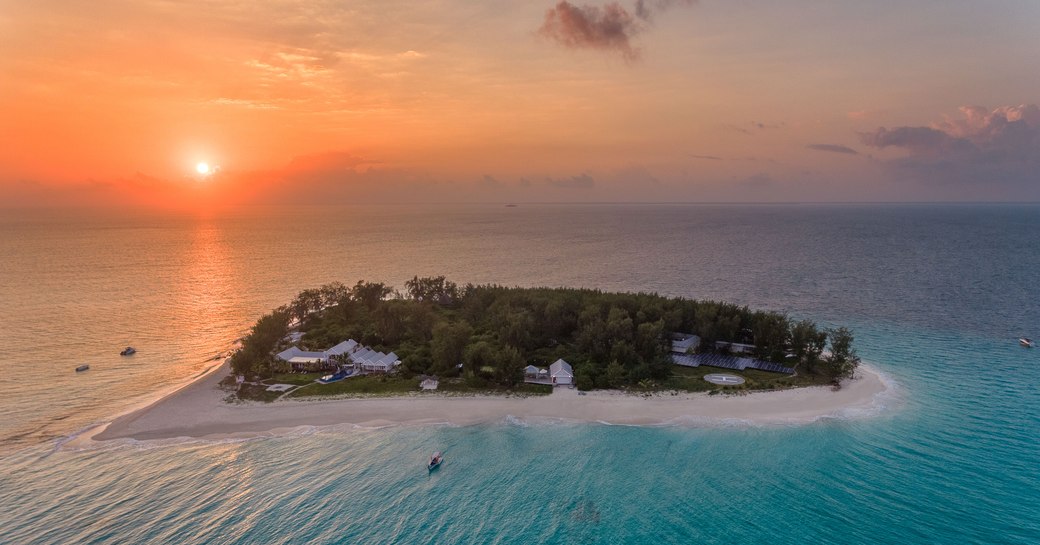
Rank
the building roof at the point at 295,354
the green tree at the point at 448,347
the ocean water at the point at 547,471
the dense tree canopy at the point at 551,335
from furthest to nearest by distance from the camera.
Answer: the building roof at the point at 295,354 < the green tree at the point at 448,347 < the dense tree canopy at the point at 551,335 < the ocean water at the point at 547,471

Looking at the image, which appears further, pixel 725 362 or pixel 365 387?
pixel 725 362

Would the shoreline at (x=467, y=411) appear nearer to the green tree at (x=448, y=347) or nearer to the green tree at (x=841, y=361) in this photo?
the green tree at (x=841, y=361)

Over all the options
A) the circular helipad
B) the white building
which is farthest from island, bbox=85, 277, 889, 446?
the circular helipad

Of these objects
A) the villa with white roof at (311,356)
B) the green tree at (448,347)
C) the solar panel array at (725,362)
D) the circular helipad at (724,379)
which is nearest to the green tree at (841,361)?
the solar panel array at (725,362)

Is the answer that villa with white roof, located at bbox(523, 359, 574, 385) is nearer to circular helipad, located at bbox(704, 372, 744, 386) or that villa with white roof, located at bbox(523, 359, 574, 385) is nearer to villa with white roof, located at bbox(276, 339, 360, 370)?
circular helipad, located at bbox(704, 372, 744, 386)

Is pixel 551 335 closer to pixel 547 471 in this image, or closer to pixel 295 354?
pixel 547 471

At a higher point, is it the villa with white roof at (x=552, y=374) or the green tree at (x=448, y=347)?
the green tree at (x=448, y=347)

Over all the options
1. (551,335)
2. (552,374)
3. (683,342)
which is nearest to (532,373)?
(552,374)
